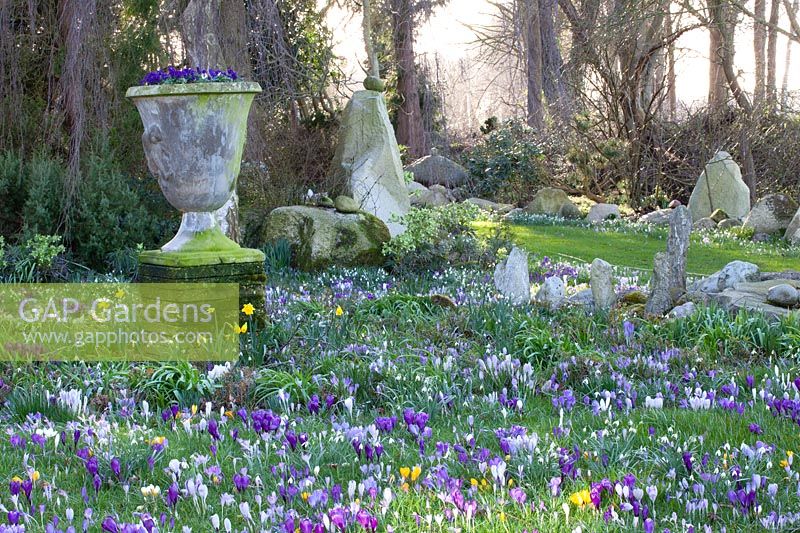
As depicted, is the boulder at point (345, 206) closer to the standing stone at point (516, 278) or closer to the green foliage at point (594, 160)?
the standing stone at point (516, 278)

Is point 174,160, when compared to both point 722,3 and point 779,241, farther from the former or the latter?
point 722,3

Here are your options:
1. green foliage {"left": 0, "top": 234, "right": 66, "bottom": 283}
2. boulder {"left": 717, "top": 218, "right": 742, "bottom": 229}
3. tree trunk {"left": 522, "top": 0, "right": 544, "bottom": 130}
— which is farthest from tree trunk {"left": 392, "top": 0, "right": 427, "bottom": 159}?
green foliage {"left": 0, "top": 234, "right": 66, "bottom": 283}

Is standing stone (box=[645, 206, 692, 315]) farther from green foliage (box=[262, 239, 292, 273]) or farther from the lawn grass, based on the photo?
green foliage (box=[262, 239, 292, 273])

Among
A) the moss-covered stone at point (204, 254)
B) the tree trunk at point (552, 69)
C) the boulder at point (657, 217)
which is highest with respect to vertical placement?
the tree trunk at point (552, 69)

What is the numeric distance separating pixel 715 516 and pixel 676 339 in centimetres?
318

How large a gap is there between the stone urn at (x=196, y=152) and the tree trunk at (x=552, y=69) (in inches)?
616

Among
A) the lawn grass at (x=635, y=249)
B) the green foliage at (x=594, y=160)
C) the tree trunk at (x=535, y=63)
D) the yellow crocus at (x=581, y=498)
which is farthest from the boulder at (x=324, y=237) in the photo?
the tree trunk at (x=535, y=63)

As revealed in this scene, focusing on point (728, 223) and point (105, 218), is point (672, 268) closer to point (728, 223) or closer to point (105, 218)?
point (105, 218)

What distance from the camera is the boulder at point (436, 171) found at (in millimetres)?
22375

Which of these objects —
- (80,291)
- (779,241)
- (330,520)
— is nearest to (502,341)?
(330,520)

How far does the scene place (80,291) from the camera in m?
7.96

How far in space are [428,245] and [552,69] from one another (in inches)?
566

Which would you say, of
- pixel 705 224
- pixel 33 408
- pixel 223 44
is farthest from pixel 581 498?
pixel 705 224

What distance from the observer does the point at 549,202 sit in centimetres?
1970
